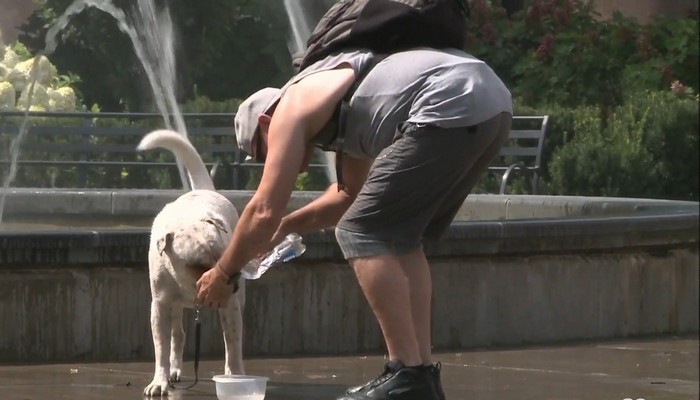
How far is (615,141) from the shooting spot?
1444 centimetres

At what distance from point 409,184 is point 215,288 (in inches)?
27.7

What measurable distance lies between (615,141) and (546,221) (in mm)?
6544

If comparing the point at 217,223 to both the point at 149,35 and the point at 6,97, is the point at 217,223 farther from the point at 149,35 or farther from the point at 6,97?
the point at 149,35

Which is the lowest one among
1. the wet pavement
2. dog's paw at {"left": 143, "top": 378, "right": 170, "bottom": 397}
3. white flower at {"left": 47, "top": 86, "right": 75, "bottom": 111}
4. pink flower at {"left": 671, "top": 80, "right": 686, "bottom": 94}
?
the wet pavement

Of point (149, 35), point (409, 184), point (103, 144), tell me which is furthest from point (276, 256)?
point (149, 35)

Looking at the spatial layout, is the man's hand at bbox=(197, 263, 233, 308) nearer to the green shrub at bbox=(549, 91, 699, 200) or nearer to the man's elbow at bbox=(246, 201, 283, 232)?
Answer: the man's elbow at bbox=(246, 201, 283, 232)

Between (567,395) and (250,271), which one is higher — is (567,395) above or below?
below

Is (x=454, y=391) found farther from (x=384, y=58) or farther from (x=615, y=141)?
(x=615, y=141)

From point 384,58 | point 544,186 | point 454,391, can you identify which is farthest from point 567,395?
point 544,186

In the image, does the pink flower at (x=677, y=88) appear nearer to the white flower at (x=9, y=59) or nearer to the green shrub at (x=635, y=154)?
the green shrub at (x=635, y=154)

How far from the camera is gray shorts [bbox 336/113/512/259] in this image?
518 centimetres

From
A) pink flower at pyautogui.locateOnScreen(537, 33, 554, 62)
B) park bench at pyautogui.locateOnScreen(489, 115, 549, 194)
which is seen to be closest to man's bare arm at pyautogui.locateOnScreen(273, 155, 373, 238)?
park bench at pyautogui.locateOnScreen(489, 115, 549, 194)

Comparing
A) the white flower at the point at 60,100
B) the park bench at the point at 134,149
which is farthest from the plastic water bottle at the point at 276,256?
the white flower at the point at 60,100

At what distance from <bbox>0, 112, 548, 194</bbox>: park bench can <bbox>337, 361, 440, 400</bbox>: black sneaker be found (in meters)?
7.61
